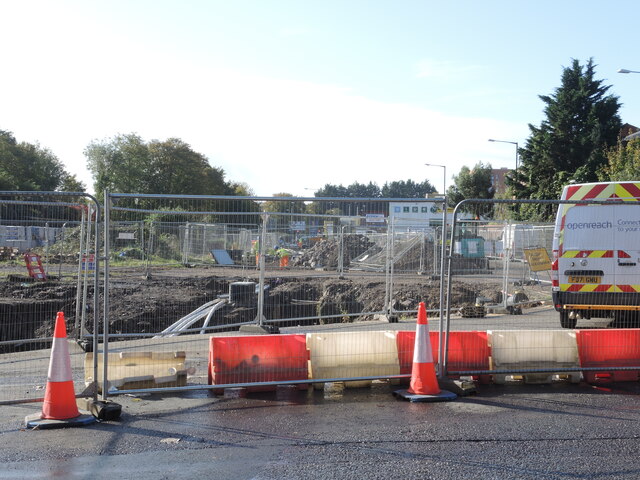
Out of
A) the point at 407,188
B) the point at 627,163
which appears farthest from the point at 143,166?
the point at 407,188

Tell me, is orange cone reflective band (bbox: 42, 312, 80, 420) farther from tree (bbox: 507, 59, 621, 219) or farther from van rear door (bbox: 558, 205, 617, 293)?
tree (bbox: 507, 59, 621, 219)

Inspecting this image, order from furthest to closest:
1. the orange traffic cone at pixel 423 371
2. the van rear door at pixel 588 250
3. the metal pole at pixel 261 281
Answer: the metal pole at pixel 261 281 → the van rear door at pixel 588 250 → the orange traffic cone at pixel 423 371

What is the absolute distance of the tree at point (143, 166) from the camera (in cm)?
6494

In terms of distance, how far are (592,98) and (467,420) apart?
45953 mm

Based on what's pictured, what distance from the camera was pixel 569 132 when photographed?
154 feet

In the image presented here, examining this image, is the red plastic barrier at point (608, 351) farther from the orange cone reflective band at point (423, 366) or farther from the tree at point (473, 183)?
the tree at point (473, 183)

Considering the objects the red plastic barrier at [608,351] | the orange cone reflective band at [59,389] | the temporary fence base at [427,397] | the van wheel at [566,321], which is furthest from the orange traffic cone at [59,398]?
the van wheel at [566,321]

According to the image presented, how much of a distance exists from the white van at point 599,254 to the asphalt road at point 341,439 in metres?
3.19

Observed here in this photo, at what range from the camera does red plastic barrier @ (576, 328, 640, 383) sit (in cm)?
789

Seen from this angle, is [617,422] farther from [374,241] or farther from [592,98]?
[592,98]

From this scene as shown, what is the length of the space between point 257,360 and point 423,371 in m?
1.83

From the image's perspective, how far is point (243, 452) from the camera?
Answer: 5270 millimetres

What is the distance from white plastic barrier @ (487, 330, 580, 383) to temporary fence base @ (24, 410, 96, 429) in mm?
4554

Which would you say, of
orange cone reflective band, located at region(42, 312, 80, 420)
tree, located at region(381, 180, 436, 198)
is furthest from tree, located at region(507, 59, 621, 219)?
tree, located at region(381, 180, 436, 198)
